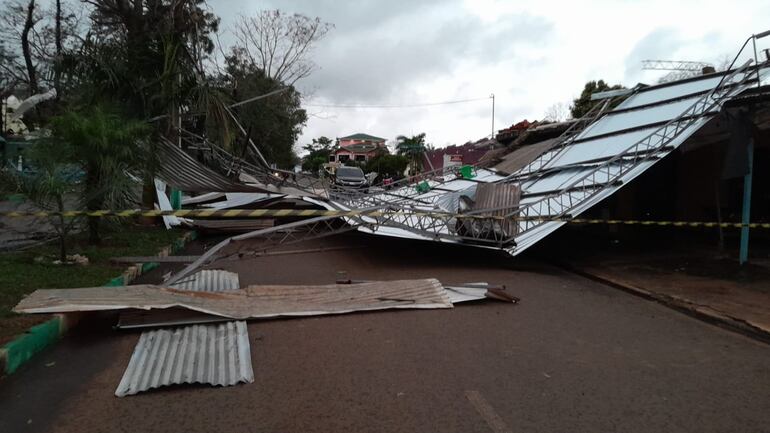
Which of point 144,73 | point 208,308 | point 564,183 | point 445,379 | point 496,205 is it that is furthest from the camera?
point 144,73

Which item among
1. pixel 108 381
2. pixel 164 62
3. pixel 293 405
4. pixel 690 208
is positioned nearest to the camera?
pixel 293 405

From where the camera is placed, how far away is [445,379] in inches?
156

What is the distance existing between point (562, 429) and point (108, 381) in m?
3.33

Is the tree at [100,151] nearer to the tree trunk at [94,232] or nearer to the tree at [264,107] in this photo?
the tree trunk at [94,232]

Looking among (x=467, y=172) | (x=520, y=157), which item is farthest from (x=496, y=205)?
(x=467, y=172)

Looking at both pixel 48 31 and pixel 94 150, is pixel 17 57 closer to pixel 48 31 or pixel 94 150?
pixel 48 31

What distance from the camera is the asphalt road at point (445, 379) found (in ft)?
10.8

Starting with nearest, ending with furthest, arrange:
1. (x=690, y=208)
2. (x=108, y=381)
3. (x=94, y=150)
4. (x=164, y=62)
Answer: (x=108, y=381), (x=94, y=150), (x=164, y=62), (x=690, y=208)

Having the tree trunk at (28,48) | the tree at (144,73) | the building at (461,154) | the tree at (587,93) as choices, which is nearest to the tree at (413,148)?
the building at (461,154)

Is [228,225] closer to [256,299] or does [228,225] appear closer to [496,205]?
[496,205]

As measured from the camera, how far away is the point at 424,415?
336 centimetres

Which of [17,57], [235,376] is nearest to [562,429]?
[235,376]

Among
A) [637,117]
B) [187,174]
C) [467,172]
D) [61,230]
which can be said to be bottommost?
[61,230]

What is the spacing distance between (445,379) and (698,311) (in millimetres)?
3872
